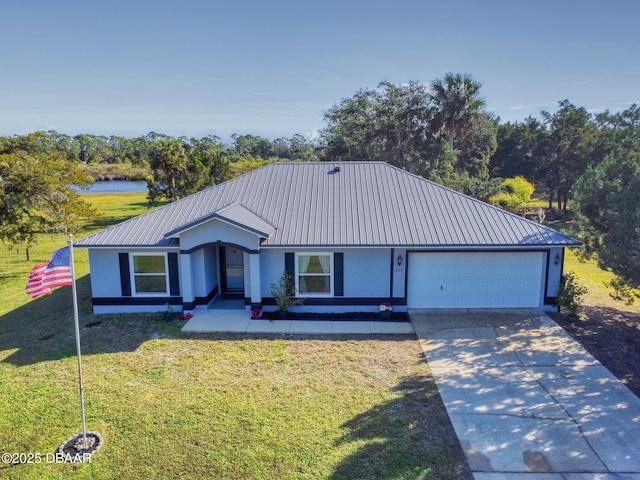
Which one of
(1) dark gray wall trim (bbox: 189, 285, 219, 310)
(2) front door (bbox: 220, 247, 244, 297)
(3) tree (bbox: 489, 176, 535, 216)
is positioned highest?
(3) tree (bbox: 489, 176, 535, 216)

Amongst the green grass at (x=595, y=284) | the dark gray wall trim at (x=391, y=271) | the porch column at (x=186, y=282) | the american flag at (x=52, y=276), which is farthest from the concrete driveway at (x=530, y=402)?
the american flag at (x=52, y=276)

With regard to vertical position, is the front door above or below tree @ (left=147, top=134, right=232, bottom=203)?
below

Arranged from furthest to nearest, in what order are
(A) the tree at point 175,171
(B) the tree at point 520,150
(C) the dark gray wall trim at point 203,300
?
(B) the tree at point 520,150 < (A) the tree at point 175,171 < (C) the dark gray wall trim at point 203,300

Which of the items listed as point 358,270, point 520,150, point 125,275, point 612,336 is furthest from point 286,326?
point 520,150

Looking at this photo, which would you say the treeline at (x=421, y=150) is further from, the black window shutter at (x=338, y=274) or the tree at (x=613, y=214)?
the black window shutter at (x=338, y=274)

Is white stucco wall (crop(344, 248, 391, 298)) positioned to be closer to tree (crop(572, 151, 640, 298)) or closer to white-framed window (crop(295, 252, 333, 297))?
white-framed window (crop(295, 252, 333, 297))

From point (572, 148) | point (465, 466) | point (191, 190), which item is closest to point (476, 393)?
point (465, 466)

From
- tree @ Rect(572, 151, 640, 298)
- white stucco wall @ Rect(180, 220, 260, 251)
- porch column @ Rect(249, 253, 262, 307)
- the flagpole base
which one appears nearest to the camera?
the flagpole base

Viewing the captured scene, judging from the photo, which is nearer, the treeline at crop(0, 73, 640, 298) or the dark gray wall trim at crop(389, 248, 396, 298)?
the dark gray wall trim at crop(389, 248, 396, 298)

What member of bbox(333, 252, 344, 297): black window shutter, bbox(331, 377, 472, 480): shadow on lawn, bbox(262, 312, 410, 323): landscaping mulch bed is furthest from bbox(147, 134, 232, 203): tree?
bbox(331, 377, 472, 480): shadow on lawn
